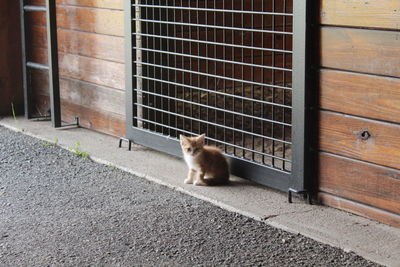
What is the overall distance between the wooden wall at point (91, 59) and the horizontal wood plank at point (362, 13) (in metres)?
2.15

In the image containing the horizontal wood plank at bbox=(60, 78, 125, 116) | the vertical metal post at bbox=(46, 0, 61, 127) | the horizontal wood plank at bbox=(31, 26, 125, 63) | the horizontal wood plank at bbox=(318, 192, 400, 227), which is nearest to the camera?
the horizontal wood plank at bbox=(318, 192, 400, 227)

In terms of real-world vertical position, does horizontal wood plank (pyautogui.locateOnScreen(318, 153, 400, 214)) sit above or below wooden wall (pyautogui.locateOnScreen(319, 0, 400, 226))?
below

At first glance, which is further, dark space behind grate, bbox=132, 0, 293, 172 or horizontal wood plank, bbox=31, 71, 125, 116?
horizontal wood plank, bbox=31, 71, 125, 116

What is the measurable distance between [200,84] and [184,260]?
106 inches

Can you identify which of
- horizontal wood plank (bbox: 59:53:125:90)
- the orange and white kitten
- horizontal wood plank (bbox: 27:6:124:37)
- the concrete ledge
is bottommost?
the concrete ledge

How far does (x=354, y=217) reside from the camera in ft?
13.0

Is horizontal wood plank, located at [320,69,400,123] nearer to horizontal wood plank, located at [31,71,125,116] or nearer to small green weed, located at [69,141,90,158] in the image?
small green weed, located at [69,141,90,158]

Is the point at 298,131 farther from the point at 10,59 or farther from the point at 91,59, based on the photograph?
the point at 10,59

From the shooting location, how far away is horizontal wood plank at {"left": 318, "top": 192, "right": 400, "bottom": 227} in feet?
12.4

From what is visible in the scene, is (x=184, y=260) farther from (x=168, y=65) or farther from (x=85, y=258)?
(x=168, y=65)

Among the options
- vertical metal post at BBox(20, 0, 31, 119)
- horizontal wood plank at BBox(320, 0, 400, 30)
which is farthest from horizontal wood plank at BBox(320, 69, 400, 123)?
vertical metal post at BBox(20, 0, 31, 119)

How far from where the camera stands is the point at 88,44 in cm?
616

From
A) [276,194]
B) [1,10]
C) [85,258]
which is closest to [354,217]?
[276,194]

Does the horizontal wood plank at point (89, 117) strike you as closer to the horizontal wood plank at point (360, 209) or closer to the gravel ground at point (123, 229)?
the gravel ground at point (123, 229)
